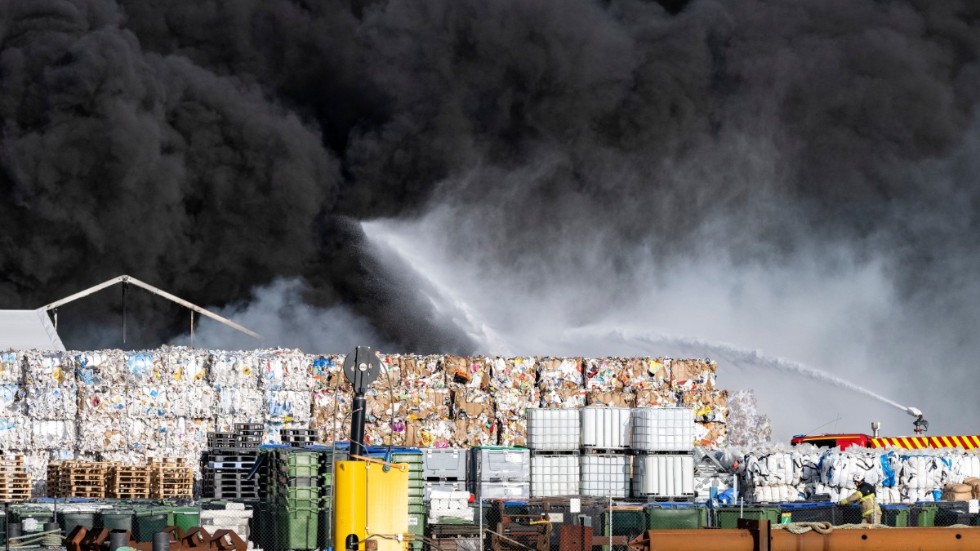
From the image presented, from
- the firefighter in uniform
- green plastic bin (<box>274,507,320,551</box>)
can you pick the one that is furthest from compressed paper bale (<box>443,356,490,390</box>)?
green plastic bin (<box>274,507,320,551</box>)

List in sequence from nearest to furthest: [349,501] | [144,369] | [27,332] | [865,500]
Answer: [349,501]
[865,500]
[144,369]
[27,332]

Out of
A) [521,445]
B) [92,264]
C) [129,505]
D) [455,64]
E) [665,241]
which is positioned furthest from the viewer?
[455,64]

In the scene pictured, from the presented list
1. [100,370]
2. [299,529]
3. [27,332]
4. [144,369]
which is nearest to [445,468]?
[299,529]

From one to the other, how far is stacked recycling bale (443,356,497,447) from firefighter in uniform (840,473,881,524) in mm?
5751

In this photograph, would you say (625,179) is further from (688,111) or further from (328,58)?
(328,58)

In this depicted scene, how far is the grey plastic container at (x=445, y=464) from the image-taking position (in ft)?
70.5

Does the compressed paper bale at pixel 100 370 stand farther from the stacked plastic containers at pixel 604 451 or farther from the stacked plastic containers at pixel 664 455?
the stacked plastic containers at pixel 664 455

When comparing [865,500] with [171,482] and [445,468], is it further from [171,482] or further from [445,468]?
[171,482]

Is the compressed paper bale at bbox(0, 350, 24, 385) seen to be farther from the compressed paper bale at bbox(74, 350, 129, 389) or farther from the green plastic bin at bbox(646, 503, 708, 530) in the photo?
the green plastic bin at bbox(646, 503, 708, 530)

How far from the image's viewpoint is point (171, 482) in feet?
72.1

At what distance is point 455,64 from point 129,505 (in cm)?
3458

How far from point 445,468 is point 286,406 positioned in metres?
3.48

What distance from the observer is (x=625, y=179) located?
167ft

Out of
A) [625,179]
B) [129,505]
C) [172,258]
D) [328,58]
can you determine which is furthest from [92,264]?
[129,505]
